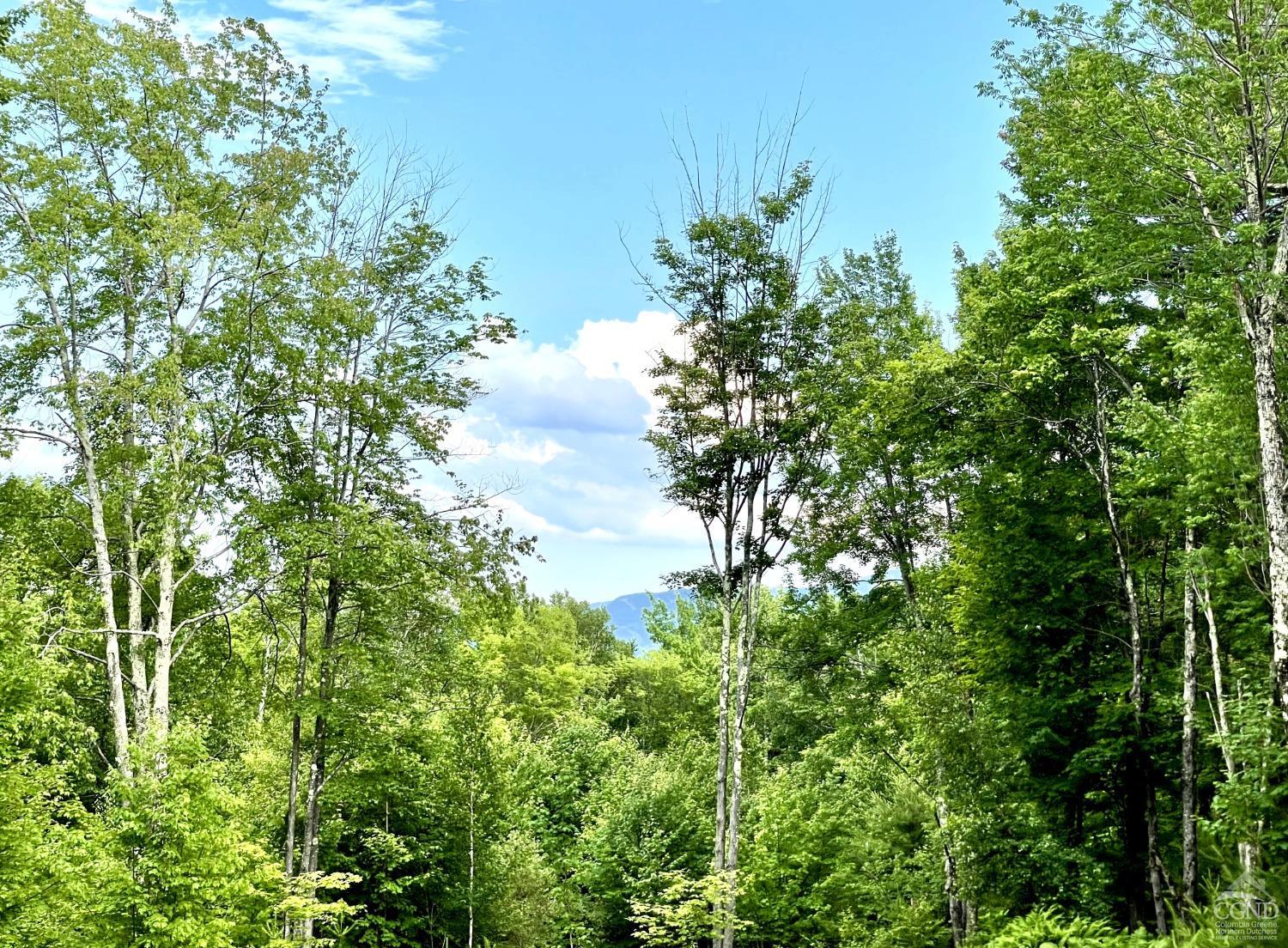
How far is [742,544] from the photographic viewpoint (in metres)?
18.7

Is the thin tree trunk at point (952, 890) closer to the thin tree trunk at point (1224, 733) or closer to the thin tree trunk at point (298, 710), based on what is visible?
the thin tree trunk at point (1224, 733)

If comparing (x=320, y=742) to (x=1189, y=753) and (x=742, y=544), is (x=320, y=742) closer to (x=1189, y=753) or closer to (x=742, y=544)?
(x=742, y=544)

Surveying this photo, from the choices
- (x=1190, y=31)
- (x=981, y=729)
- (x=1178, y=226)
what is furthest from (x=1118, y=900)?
(x=1190, y=31)

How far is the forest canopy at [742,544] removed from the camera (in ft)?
35.8

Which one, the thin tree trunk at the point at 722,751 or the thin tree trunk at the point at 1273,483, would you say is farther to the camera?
the thin tree trunk at the point at 722,751

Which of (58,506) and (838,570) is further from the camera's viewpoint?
(838,570)

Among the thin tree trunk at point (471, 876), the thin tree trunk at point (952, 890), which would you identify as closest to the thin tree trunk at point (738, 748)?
the thin tree trunk at point (952, 890)

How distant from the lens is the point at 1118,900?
13711 mm

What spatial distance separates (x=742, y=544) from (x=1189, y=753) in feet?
28.4

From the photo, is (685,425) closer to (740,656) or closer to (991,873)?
(740,656)

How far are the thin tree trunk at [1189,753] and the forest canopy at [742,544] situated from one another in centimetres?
7

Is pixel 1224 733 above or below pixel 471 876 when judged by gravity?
above

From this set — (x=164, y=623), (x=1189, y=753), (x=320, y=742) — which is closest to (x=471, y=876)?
(x=320, y=742)

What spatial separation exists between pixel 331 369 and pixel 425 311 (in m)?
2.29
